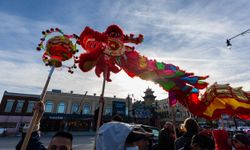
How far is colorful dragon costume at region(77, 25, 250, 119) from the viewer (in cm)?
361

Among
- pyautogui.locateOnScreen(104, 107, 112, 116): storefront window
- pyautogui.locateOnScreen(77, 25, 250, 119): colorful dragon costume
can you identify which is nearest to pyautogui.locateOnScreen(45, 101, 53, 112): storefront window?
pyautogui.locateOnScreen(104, 107, 112, 116): storefront window

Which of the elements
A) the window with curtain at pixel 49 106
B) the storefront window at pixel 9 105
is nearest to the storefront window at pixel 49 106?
the window with curtain at pixel 49 106

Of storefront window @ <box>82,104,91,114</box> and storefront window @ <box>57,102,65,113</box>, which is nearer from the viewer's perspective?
storefront window @ <box>57,102,65,113</box>

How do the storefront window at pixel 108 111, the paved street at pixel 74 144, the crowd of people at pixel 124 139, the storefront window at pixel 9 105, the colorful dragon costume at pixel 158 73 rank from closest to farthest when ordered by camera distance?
the crowd of people at pixel 124 139 → the colorful dragon costume at pixel 158 73 → the paved street at pixel 74 144 → the storefront window at pixel 9 105 → the storefront window at pixel 108 111

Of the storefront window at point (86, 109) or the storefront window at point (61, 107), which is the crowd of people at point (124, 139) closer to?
the storefront window at point (61, 107)

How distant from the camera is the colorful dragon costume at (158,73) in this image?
3.61m

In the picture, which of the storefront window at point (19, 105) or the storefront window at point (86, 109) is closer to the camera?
the storefront window at point (19, 105)

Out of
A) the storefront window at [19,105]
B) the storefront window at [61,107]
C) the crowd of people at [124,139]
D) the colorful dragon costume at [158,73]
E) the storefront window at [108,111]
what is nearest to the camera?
the crowd of people at [124,139]

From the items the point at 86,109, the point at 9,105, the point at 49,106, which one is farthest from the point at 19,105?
the point at 86,109

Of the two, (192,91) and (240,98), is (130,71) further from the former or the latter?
(240,98)

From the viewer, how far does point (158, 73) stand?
4.43 m

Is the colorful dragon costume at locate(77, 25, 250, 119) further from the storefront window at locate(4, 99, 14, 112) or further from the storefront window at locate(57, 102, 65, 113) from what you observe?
the storefront window at locate(4, 99, 14, 112)

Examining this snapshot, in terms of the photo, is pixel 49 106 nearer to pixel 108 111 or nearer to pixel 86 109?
pixel 86 109

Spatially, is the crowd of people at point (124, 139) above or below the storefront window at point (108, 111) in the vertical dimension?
below
